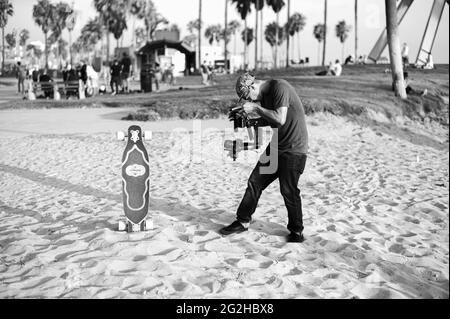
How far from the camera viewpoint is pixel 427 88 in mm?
20078

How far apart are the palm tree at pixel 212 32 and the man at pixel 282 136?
105059 mm

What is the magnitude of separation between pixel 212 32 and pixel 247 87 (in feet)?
361

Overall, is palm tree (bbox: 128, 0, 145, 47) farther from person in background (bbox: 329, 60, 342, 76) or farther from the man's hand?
the man's hand

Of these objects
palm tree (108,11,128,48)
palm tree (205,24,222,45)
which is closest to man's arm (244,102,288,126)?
palm tree (108,11,128,48)

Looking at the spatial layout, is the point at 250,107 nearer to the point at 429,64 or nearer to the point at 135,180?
the point at 135,180

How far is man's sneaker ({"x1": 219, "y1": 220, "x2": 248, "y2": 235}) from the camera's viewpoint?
16.3 feet

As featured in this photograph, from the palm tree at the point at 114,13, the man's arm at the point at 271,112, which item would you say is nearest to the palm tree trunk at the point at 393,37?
the man's arm at the point at 271,112

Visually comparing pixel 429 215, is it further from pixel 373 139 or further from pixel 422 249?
pixel 373 139

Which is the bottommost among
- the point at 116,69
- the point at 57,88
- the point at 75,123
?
the point at 75,123

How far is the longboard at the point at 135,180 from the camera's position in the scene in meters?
4.95

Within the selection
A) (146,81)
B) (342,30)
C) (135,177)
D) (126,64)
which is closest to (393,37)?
(146,81)

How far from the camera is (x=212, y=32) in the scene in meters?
110

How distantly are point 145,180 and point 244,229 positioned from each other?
1.28 metres
